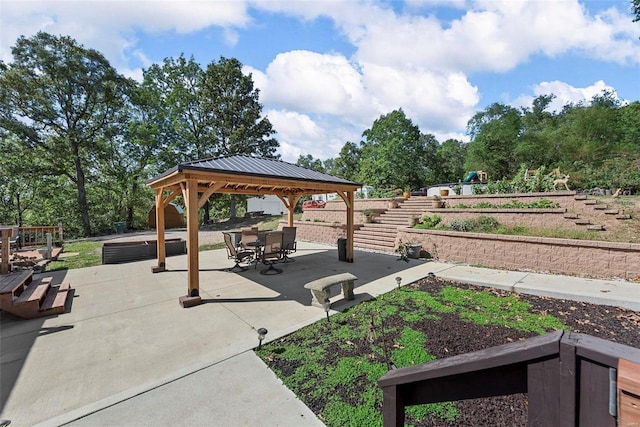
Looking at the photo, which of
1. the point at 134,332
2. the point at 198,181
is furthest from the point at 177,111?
the point at 134,332

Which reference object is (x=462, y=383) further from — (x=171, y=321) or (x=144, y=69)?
(x=144, y=69)

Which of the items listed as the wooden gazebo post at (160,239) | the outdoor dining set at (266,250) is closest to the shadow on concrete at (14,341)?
the wooden gazebo post at (160,239)

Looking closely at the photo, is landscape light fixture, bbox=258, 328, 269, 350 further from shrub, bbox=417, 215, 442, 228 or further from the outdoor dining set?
shrub, bbox=417, 215, 442, 228

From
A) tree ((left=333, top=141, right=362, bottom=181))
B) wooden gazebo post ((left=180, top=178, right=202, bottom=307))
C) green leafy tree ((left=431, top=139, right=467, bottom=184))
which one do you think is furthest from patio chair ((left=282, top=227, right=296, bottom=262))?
tree ((left=333, top=141, right=362, bottom=181))

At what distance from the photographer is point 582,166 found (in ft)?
59.2

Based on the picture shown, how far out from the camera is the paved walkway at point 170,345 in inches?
104

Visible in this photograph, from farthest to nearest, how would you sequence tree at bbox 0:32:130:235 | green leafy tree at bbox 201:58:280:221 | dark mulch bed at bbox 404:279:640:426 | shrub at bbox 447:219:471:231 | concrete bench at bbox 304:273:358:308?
1. green leafy tree at bbox 201:58:280:221
2. tree at bbox 0:32:130:235
3. shrub at bbox 447:219:471:231
4. concrete bench at bbox 304:273:358:308
5. dark mulch bed at bbox 404:279:640:426

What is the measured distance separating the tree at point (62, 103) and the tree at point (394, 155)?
2123 centimetres

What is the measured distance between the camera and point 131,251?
955cm

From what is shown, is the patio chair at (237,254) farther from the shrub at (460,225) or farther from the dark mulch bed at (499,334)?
the shrub at (460,225)

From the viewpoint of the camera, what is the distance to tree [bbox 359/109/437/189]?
79.1ft

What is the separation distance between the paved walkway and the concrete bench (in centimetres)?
19

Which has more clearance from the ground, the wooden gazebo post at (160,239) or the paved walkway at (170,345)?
the wooden gazebo post at (160,239)

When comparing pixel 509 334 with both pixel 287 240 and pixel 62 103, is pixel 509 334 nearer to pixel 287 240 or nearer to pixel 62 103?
pixel 287 240
